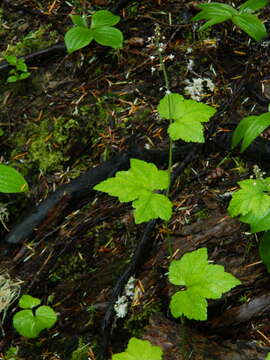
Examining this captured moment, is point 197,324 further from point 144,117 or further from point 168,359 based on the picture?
point 144,117

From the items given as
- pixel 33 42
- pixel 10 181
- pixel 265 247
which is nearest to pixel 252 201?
A: pixel 265 247

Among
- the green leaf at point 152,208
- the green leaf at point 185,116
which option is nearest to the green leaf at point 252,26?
the green leaf at point 185,116

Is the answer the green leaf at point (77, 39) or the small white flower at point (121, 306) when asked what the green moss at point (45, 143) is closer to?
the green leaf at point (77, 39)

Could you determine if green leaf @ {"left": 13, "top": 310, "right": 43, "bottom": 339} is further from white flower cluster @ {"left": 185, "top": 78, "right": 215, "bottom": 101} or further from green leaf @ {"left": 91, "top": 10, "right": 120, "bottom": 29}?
green leaf @ {"left": 91, "top": 10, "right": 120, "bottom": 29}

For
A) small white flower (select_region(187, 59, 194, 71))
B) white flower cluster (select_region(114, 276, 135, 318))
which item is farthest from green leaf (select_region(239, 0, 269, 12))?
white flower cluster (select_region(114, 276, 135, 318))

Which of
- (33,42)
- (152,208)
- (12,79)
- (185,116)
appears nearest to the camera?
(152,208)

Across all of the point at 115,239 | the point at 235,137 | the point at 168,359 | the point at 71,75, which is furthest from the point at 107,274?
the point at 71,75

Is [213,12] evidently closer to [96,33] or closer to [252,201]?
[96,33]

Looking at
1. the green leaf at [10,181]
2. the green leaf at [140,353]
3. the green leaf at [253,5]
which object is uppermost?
the green leaf at [253,5]
